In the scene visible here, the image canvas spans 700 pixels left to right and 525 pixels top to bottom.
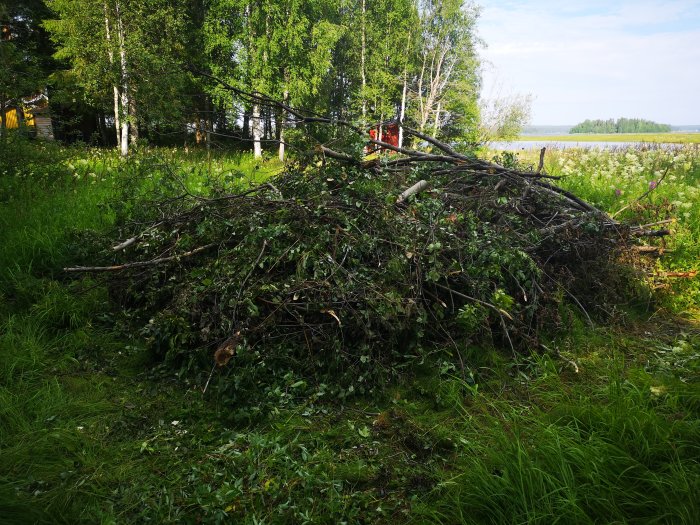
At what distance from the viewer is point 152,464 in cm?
227

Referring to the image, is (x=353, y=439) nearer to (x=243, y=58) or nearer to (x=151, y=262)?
(x=151, y=262)

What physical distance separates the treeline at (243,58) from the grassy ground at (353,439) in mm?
2452

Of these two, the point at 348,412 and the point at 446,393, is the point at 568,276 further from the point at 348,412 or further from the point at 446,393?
the point at 348,412

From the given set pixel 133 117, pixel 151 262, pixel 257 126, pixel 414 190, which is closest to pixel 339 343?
pixel 151 262

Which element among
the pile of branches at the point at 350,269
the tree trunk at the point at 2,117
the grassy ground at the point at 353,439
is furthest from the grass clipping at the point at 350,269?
the tree trunk at the point at 2,117

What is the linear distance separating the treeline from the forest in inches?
43.6

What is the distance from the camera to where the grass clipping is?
10.0 ft

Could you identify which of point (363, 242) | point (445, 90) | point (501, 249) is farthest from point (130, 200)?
point (445, 90)

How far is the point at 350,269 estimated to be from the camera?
3.37 meters

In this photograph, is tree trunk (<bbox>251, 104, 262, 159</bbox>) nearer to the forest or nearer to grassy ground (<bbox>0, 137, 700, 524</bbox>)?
the forest

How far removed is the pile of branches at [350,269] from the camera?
3.05 m

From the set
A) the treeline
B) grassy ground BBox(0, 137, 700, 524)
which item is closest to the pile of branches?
grassy ground BBox(0, 137, 700, 524)

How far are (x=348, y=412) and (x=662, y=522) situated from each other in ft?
5.36

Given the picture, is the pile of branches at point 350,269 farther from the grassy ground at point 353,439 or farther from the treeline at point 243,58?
the treeline at point 243,58
